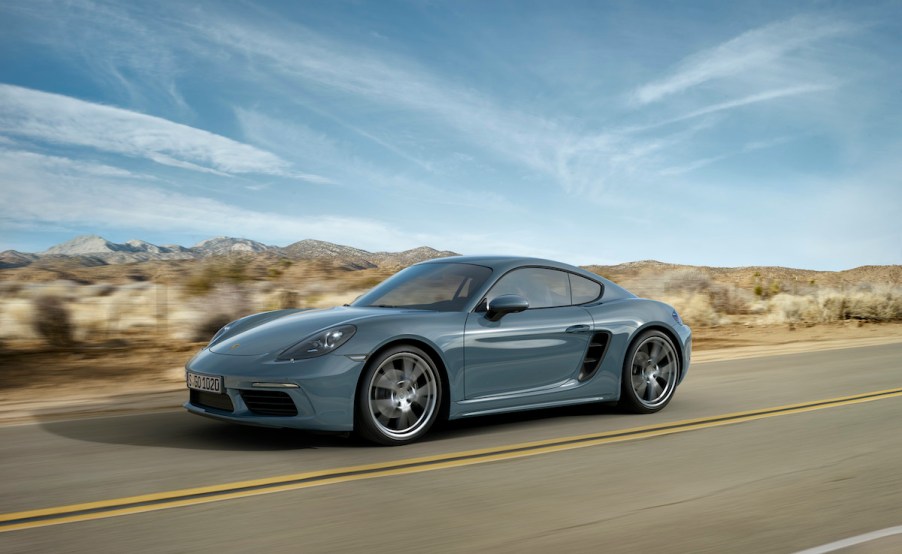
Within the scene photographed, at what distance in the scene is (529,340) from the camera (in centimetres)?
718

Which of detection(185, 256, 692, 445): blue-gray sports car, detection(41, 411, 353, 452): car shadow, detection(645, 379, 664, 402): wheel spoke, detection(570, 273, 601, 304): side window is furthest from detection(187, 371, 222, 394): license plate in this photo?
detection(645, 379, 664, 402): wheel spoke

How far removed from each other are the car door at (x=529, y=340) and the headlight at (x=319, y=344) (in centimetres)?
97

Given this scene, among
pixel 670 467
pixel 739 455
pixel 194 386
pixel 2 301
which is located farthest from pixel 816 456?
pixel 2 301

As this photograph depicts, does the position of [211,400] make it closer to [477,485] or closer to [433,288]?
[433,288]

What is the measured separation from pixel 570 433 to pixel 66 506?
12.3ft

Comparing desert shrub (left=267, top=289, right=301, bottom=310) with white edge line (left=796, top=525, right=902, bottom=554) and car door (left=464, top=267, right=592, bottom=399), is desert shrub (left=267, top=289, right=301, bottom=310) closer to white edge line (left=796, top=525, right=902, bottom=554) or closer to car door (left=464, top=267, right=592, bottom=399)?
car door (left=464, top=267, right=592, bottom=399)

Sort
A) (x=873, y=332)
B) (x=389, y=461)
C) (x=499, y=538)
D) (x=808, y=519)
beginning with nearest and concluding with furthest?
(x=499, y=538), (x=808, y=519), (x=389, y=461), (x=873, y=332)

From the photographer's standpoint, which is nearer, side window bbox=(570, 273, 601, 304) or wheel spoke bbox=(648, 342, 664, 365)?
side window bbox=(570, 273, 601, 304)

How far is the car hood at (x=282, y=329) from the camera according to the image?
21.1 feet

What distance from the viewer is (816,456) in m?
6.30

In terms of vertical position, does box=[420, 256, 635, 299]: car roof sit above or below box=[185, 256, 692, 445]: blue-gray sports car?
above

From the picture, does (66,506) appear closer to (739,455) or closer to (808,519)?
(808,519)

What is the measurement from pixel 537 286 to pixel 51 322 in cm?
960

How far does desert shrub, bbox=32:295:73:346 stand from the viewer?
1405cm
